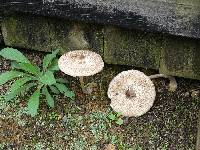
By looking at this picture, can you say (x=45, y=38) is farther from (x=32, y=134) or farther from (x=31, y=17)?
(x=32, y=134)

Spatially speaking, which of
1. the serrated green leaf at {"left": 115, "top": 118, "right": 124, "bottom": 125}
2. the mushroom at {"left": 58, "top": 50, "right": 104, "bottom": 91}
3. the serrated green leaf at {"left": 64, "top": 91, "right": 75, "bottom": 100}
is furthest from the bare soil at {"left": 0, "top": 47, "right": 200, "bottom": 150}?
the mushroom at {"left": 58, "top": 50, "right": 104, "bottom": 91}

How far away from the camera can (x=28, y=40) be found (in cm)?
470

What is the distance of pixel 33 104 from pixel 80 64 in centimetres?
60

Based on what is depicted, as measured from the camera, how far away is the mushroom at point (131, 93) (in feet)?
13.6

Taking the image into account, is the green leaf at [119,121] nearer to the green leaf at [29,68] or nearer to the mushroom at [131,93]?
the mushroom at [131,93]

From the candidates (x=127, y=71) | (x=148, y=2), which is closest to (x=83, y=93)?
(x=127, y=71)

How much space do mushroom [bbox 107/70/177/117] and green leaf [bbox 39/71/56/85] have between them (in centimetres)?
63

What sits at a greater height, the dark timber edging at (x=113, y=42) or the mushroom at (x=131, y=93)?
the dark timber edging at (x=113, y=42)

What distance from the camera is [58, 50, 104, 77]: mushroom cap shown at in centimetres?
393

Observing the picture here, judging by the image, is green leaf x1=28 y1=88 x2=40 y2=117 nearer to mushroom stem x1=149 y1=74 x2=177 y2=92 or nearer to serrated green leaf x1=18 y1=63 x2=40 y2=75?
serrated green leaf x1=18 y1=63 x2=40 y2=75

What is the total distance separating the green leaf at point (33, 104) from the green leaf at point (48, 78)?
18 cm

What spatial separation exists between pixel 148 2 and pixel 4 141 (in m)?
1.88

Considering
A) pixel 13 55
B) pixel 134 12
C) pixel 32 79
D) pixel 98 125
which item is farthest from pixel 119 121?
pixel 13 55

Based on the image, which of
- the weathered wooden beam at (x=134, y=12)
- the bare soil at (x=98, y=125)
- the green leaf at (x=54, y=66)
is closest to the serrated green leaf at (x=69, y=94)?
the bare soil at (x=98, y=125)
